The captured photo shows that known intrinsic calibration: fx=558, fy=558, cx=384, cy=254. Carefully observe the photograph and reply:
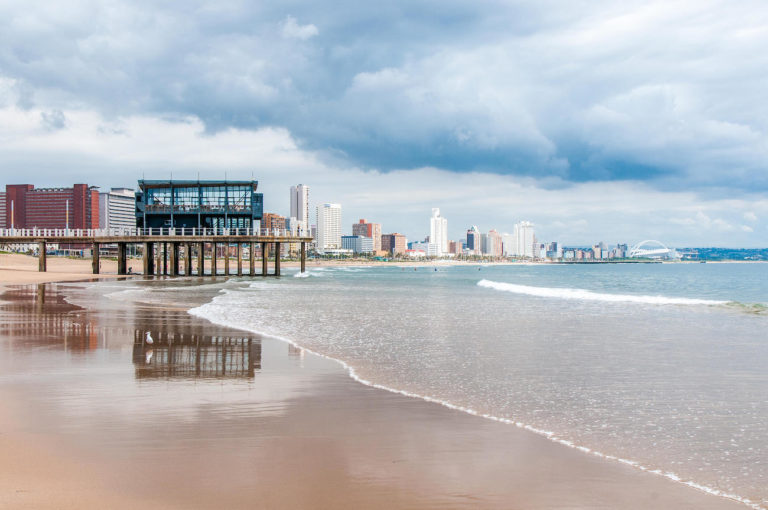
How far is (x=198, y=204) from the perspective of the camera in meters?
59.7

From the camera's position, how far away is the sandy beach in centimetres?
473

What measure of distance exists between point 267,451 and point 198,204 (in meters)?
57.5

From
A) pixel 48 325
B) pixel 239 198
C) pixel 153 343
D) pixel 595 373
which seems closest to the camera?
pixel 595 373

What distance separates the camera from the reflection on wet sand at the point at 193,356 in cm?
1003

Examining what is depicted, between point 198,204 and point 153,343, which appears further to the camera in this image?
point 198,204

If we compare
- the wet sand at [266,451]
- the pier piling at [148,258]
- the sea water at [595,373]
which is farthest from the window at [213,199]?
the wet sand at [266,451]

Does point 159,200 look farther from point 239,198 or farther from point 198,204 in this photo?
point 239,198

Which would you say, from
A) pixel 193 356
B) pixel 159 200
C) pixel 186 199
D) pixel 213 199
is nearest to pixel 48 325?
pixel 193 356

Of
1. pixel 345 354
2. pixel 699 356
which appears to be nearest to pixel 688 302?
pixel 699 356

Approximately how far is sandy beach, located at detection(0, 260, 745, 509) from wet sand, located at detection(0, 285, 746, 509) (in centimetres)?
2

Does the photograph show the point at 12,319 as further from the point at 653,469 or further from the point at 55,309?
the point at 653,469

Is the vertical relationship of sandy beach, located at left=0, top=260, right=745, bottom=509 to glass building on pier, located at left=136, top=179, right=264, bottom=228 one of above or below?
below

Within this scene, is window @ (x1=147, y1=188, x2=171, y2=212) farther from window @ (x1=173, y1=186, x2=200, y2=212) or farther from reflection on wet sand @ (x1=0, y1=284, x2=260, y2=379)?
reflection on wet sand @ (x1=0, y1=284, x2=260, y2=379)

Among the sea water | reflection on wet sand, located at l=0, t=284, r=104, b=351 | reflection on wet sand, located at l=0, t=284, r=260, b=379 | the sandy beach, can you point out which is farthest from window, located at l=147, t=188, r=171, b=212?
the sandy beach
